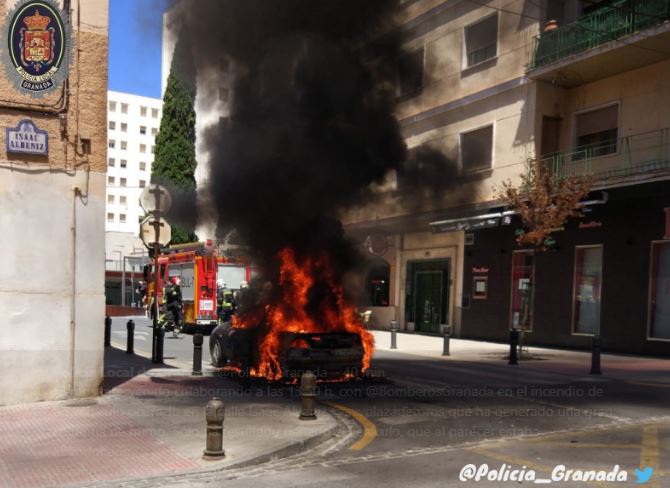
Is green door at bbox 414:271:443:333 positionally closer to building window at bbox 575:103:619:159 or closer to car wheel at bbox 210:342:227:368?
building window at bbox 575:103:619:159

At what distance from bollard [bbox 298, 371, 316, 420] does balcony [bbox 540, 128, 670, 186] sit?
34.4ft

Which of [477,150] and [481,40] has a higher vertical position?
[481,40]

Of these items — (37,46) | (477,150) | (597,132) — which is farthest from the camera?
(477,150)

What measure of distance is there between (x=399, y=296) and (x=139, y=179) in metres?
58.1

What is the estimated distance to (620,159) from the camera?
50.4ft

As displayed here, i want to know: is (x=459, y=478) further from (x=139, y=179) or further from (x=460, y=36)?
(x=139, y=179)

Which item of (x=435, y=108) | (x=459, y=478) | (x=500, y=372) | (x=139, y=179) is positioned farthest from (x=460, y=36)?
(x=139, y=179)

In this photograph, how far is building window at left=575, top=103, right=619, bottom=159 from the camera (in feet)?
52.3

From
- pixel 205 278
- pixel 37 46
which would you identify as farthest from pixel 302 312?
pixel 205 278

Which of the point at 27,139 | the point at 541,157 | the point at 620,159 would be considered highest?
the point at 541,157

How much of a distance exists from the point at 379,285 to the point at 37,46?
60.3 feet

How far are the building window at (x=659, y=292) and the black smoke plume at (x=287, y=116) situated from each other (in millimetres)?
7606

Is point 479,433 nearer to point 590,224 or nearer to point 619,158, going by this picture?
point 590,224

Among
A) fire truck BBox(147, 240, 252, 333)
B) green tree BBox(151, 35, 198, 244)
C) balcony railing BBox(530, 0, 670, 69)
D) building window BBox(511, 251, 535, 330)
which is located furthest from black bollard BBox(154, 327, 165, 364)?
green tree BBox(151, 35, 198, 244)
